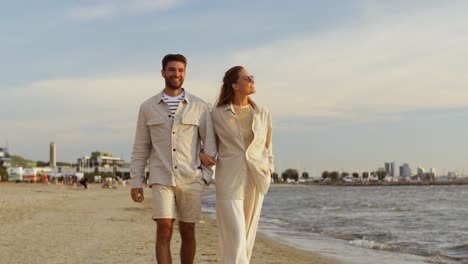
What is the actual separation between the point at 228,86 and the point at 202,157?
0.60 metres

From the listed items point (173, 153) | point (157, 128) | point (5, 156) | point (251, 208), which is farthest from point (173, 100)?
point (5, 156)

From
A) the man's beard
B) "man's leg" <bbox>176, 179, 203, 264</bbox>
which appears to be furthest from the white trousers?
the man's beard

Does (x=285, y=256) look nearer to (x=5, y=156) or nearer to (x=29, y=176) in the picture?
(x=29, y=176)

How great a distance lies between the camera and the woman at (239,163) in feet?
14.7

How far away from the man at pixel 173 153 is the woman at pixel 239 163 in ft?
0.43

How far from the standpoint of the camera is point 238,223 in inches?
175

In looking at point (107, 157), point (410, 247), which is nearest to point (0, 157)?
point (107, 157)

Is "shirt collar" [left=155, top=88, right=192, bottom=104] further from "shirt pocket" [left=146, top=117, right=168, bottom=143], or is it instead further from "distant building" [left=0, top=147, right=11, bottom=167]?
"distant building" [left=0, top=147, right=11, bottom=167]

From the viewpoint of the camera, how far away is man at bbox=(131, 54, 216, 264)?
4.50 metres

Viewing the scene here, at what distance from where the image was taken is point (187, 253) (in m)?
4.70

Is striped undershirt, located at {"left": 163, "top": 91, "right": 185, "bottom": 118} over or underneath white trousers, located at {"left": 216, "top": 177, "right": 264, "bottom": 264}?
over

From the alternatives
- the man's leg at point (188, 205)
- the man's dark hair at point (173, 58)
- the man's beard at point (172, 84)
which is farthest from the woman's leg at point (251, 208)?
the man's dark hair at point (173, 58)

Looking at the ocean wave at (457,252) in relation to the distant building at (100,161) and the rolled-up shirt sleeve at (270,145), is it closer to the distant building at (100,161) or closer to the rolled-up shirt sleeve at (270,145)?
the rolled-up shirt sleeve at (270,145)

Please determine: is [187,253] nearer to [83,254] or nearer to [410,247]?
[83,254]
